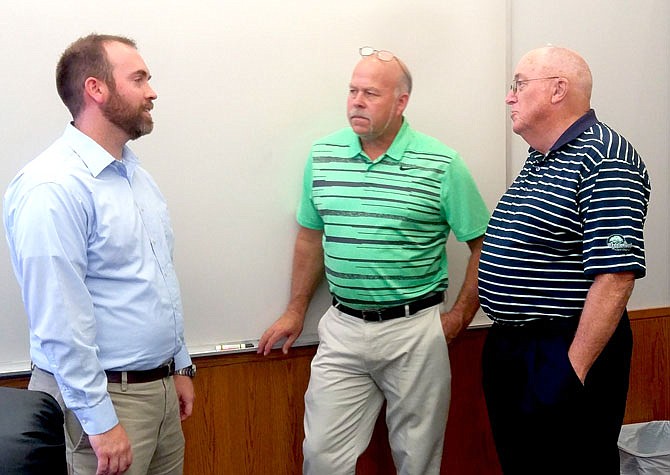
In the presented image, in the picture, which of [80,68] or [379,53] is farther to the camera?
[379,53]

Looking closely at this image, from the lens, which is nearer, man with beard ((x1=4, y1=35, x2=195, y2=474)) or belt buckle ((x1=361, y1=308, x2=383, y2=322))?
man with beard ((x1=4, y1=35, x2=195, y2=474))

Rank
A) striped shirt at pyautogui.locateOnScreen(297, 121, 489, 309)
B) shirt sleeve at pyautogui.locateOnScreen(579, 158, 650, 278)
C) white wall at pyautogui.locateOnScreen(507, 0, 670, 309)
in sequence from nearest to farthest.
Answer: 1. shirt sleeve at pyautogui.locateOnScreen(579, 158, 650, 278)
2. striped shirt at pyautogui.locateOnScreen(297, 121, 489, 309)
3. white wall at pyautogui.locateOnScreen(507, 0, 670, 309)

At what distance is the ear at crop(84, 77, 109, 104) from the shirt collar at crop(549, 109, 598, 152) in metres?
1.12

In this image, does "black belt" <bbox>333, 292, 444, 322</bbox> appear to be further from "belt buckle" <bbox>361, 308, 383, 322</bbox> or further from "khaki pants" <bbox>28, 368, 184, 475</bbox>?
"khaki pants" <bbox>28, 368, 184, 475</bbox>

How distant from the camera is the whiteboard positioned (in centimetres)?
227

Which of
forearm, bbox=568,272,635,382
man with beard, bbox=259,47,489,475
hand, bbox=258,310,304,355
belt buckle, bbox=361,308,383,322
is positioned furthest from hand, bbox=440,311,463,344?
forearm, bbox=568,272,635,382

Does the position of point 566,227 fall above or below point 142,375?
above

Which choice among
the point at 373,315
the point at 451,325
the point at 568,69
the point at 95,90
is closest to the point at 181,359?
the point at 373,315

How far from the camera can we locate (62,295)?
5.53ft

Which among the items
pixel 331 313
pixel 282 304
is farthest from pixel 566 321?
pixel 282 304

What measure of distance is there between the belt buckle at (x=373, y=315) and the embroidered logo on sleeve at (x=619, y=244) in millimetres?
750

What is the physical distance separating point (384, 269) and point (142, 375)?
2.58ft

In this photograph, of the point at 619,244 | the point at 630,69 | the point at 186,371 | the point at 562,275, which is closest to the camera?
the point at 619,244

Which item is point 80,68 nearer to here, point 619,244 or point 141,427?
point 141,427
